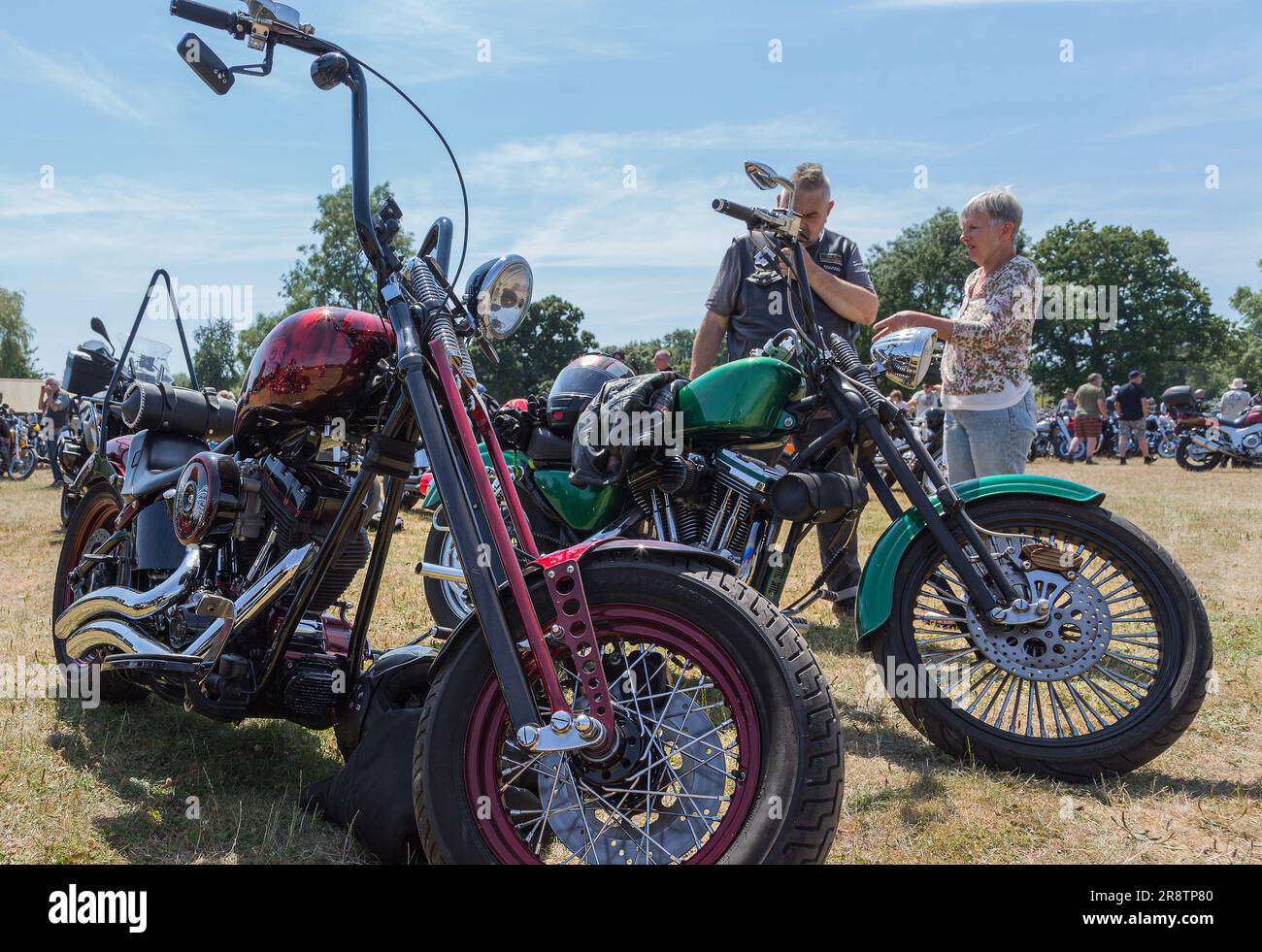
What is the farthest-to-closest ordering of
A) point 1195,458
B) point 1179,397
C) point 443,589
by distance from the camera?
point 1179,397
point 1195,458
point 443,589

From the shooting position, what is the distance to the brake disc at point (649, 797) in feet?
6.24

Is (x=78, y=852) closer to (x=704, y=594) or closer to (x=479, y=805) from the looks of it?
(x=479, y=805)

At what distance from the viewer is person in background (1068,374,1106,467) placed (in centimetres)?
2156

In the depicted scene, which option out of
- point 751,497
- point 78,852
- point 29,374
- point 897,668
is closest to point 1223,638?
point 897,668

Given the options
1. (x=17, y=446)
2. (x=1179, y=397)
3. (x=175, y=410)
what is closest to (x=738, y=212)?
(x=175, y=410)

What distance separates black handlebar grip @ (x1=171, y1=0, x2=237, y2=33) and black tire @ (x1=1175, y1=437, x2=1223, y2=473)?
19.6 m

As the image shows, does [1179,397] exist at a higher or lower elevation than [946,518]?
higher

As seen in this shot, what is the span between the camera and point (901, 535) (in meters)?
3.12

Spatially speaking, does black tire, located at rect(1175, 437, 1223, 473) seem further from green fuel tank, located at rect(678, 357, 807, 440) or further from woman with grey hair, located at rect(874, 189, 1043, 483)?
green fuel tank, located at rect(678, 357, 807, 440)

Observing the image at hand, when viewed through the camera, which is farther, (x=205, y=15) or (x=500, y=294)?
(x=500, y=294)

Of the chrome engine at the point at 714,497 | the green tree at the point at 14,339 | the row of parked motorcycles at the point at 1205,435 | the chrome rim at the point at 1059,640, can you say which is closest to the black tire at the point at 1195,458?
the row of parked motorcycles at the point at 1205,435

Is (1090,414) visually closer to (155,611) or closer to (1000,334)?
(1000,334)

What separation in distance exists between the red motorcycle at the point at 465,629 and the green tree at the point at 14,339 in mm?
75546

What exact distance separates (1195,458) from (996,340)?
17128mm
